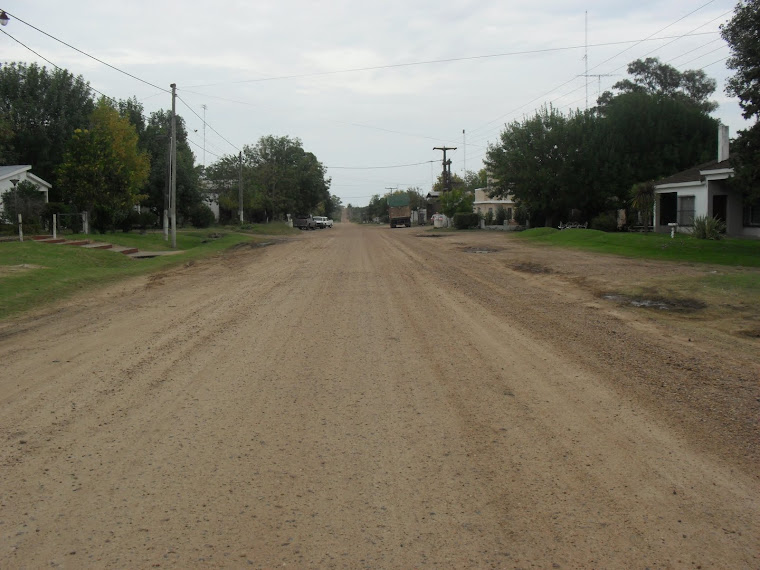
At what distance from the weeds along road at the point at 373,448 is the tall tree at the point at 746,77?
45.6 feet

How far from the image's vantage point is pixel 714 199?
32844 mm

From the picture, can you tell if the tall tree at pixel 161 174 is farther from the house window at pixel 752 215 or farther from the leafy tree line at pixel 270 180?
the house window at pixel 752 215

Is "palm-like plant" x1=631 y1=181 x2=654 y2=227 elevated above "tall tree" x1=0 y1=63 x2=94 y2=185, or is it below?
below

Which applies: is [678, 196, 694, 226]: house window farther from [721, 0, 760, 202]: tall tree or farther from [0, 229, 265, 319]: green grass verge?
[0, 229, 265, 319]: green grass verge

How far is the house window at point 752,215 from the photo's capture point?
31547mm

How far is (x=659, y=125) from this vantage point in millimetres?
43344

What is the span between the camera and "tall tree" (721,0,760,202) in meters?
20.5

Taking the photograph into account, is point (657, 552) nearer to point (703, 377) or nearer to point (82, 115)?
point (703, 377)

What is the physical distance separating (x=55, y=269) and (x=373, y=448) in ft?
55.2

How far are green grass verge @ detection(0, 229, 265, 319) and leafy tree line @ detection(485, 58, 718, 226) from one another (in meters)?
25.3

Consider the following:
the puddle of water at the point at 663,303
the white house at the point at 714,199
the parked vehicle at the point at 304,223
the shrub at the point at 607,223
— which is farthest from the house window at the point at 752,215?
the parked vehicle at the point at 304,223

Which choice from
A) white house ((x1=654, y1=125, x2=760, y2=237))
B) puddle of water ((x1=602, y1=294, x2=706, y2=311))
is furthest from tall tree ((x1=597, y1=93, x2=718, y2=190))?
puddle of water ((x1=602, y1=294, x2=706, y2=311))

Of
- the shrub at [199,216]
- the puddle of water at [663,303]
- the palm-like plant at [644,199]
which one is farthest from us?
the shrub at [199,216]

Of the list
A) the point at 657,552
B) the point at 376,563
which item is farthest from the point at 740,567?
the point at 376,563
